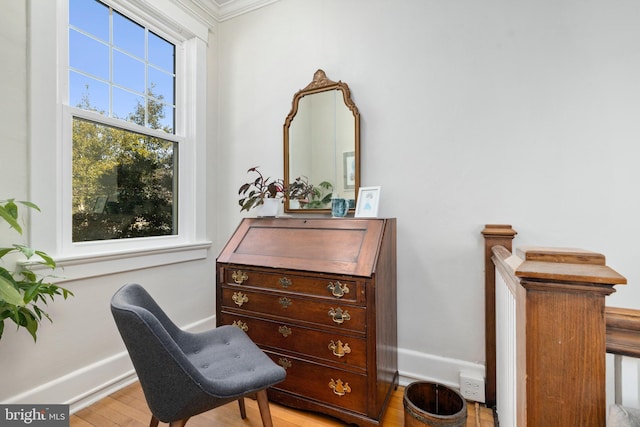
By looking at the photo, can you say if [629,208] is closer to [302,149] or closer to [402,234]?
[402,234]

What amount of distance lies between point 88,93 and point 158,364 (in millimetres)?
1785

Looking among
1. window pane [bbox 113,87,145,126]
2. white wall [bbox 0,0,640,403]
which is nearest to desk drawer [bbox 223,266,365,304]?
white wall [bbox 0,0,640,403]

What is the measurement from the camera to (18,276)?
1536 millimetres

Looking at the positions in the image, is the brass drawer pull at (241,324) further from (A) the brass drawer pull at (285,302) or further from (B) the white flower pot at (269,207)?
(B) the white flower pot at (269,207)

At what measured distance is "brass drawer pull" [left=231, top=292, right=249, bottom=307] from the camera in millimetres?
1814

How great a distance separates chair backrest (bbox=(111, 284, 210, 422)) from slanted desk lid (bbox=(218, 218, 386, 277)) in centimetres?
74

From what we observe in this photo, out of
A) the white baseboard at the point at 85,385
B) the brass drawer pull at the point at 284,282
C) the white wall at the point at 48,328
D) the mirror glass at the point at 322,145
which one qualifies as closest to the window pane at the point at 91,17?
the white wall at the point at 48,328

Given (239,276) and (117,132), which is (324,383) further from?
(117,132)

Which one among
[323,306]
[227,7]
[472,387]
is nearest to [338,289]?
[323,306]

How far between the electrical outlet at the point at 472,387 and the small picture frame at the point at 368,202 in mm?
1096

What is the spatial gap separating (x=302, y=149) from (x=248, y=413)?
1.75 metres

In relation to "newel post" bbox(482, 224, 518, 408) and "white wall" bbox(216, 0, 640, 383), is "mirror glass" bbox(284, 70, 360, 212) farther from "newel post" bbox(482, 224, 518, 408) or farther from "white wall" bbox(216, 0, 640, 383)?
"newel post" bbox(482, 224, 518, 408)

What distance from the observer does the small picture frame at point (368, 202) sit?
1883 millimetres

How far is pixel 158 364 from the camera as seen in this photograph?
1025 mm
